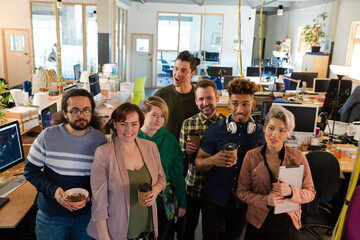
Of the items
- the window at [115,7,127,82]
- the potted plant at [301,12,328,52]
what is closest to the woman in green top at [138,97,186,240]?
the window at [115,7,127,82]

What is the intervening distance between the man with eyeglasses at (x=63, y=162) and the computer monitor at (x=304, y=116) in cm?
270

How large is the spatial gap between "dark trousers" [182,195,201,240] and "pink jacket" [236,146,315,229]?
1.71ft

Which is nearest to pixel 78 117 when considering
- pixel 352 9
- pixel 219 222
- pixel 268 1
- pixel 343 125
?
pixel 219 222

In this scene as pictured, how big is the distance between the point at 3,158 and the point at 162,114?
141cm

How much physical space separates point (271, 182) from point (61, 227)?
1.41m

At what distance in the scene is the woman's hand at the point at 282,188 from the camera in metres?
1.96

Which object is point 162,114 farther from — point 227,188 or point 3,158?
point 3,158

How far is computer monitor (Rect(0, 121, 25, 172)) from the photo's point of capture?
2531 millimetres

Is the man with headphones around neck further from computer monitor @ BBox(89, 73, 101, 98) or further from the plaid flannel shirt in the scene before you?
computer monitor @ BBox(89, 73, 101, 98)

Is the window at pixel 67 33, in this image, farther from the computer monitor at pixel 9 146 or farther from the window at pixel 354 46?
the computer monitor at pixel 9 146

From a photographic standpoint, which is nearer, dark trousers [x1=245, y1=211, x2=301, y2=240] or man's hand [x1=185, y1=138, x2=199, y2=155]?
dark trousers [x1=245, y1=211, x2=301, y2=240]

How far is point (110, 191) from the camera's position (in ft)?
6.05

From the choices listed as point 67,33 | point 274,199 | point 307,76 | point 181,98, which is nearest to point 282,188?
point 274,199

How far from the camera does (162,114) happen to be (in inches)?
87.7
